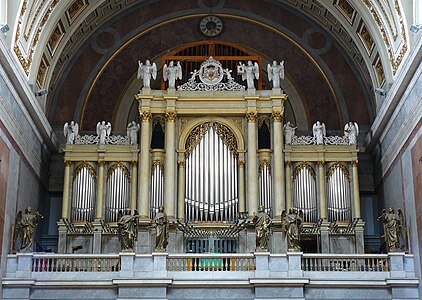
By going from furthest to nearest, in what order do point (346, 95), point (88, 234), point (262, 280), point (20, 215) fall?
1. point (346, 95)
2. point (88, 234)
3. point (20, 215)
4. point (262, 280)

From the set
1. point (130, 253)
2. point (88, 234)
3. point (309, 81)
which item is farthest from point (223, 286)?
point (309, 81)

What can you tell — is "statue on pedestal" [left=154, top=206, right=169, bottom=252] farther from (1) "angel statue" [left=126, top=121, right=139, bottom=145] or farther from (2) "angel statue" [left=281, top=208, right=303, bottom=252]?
(1) "angel statue" [left=126, top=121, right=139, bottom=145]

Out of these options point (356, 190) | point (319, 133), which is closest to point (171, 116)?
point (319, 133)

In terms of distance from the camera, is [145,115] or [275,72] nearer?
[145,115]

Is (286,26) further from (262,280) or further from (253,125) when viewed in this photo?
(262,280)

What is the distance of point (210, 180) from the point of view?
2611 centimetres

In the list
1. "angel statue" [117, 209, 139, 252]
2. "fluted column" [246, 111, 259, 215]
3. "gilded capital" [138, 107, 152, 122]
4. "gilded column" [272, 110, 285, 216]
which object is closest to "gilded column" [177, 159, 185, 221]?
"gilded capital" [138, 107, 152, 122]

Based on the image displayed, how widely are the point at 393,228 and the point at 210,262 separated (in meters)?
5.03

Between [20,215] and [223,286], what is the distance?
239 inches

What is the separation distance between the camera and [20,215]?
78.3ft

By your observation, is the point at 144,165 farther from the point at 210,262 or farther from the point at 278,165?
the point at 210,262

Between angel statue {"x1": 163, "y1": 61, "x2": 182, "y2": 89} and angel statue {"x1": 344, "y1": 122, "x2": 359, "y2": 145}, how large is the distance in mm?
5560

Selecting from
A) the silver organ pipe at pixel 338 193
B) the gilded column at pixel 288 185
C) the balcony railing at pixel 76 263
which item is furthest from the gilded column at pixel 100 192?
the silver organ pipe at pixel 338 193

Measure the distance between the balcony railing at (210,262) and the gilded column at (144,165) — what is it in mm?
2994
